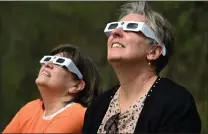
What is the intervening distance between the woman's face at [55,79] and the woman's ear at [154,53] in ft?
1.77

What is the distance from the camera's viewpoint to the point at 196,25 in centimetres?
303

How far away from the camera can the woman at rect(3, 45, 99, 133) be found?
2.05m

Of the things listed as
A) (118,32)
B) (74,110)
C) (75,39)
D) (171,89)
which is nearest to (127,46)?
(118,32)

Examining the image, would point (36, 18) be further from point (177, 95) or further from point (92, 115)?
point (177, 95)

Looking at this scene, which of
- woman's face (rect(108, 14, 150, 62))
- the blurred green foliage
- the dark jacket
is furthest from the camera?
the blurred green foliage

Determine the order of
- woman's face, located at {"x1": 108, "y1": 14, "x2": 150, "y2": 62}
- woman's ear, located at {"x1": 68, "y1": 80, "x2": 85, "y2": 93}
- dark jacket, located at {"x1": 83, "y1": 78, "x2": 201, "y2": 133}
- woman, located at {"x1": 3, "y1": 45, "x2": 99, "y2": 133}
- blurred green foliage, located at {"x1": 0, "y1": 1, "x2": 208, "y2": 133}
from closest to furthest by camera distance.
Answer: dark jacket, located at {"x1": 83, "y1": 78, "x2": 201, "y2": 133}, woman's face, located at {"x1": 108, "y1": 14, "x2": 150, "y2": 62}, woman, located at {"x1": 3, "y1": 45, "x2": 99, "y2": 133}, woman's ear, located at {"x1": 68, "y1": 80, "x2": 85, "y2": 93}, blurred green foliage, located at {"x1": 0, "y1": 1, "x2": 208, "y2": 133}

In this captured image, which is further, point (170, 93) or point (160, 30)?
point (160, 30)

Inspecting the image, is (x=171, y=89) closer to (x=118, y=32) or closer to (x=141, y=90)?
(x=141, y=90)

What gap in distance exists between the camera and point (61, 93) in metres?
2.14

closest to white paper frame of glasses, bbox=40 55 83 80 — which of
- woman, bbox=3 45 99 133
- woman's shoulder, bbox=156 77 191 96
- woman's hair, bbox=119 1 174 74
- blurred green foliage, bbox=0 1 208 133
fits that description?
woman, bbox=3 45 99 133

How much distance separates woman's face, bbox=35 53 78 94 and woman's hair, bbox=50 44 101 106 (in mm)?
44

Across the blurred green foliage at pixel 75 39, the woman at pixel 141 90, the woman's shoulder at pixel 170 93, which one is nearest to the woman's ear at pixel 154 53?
the woman at pixel 141 90

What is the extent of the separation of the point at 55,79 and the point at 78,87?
122mm

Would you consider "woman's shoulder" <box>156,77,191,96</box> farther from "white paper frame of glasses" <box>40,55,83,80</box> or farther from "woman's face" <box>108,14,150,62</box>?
"white paper frame of glasses" <box>40,55,83,80</box>
